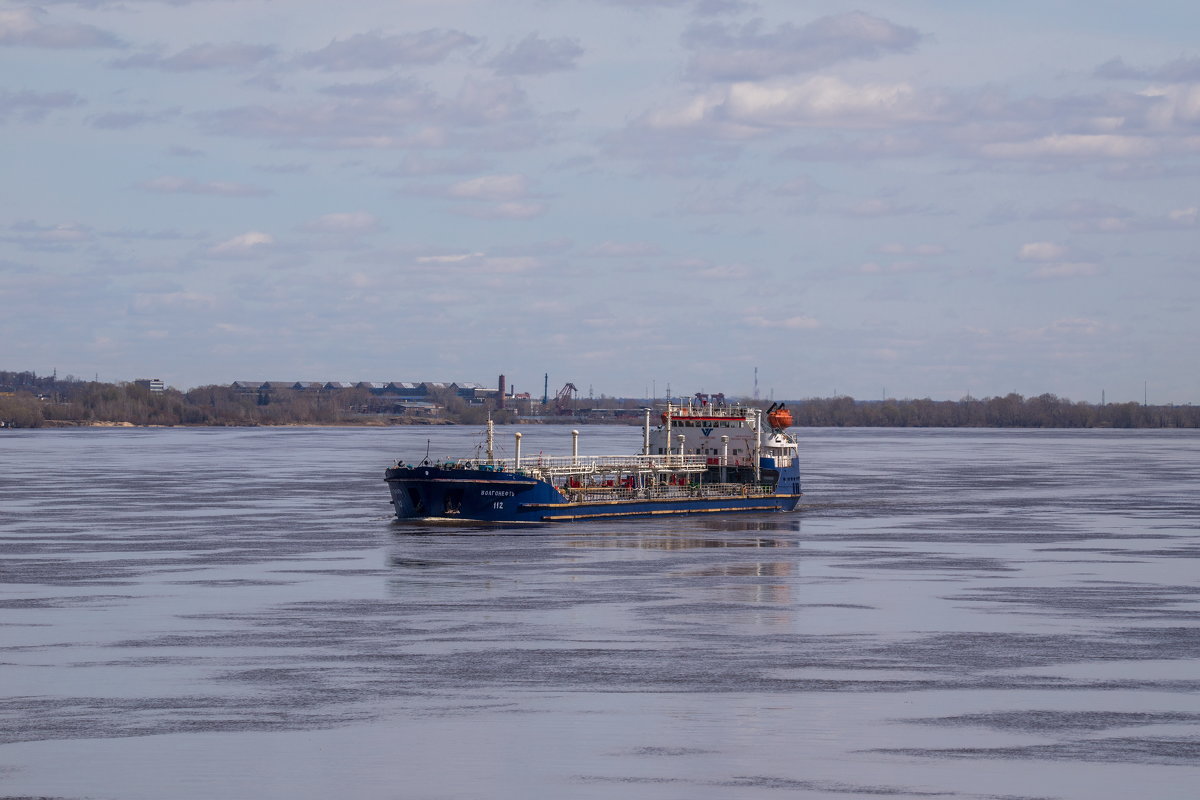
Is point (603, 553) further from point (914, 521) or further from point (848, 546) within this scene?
point (914, 521)

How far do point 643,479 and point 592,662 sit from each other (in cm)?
5090

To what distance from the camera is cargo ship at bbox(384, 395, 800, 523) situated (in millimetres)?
74562

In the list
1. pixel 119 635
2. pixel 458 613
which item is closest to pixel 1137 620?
pixel 458 613

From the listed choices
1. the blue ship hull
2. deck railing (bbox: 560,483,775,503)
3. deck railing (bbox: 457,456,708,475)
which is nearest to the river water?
the blue ship hull

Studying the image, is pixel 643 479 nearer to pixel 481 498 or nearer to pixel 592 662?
pixel 481 498

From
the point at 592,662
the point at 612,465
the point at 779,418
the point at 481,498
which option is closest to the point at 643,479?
the point at 612,465

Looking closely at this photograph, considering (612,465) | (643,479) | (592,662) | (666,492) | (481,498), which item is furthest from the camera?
(643,479)

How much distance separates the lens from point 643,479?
86375 mm

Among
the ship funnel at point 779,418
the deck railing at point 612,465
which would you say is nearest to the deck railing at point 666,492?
the deck railing at point 612,465

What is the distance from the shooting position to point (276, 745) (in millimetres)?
27125

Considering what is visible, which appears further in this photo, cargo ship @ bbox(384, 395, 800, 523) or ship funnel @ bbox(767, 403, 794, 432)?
ship funnel @ bbox(767, 403, 794, 432)

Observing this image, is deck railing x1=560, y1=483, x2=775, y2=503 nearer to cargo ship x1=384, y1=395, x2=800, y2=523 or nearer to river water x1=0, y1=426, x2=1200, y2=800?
cargo ship x1=384, y1=395, x2=800, y2=523

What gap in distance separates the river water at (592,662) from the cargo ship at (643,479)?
2.38 meters

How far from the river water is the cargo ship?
2385mm
